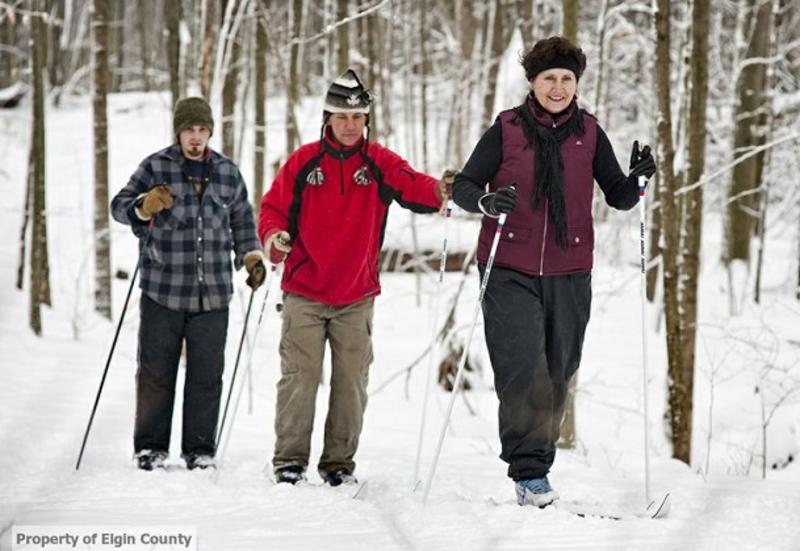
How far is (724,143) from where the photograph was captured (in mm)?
14930

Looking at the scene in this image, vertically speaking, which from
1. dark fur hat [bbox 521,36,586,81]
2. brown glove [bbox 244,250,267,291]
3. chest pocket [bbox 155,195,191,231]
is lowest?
brown glove [bbox 244,250,267,291]

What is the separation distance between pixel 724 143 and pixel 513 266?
12.3 meters

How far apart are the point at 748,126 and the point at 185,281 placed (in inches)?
463

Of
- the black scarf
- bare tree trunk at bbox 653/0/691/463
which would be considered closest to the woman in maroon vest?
the black scarf

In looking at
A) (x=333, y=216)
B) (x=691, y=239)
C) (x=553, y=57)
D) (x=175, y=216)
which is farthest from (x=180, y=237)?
(x=691, y=239)

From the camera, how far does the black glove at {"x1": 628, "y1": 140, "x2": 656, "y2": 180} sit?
3.84 metres

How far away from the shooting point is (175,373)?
15.0 feet

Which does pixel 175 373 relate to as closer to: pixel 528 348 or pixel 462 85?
pixel 528 348

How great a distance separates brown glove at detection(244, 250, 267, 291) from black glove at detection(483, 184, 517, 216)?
4.50 feet

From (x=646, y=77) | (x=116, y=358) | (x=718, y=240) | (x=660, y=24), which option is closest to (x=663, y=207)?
(x=660, y=24)

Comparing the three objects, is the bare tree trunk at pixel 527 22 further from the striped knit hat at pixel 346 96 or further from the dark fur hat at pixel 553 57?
the dark fur hat at pixel 553 57

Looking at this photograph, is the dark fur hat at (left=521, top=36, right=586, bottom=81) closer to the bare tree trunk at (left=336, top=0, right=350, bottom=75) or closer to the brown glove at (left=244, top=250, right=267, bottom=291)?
the brown glove at (left=244, top=250, right=267, bottom=291)

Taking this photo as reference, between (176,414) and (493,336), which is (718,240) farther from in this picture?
(493,336)

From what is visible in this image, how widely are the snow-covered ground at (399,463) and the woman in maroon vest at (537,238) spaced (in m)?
0.33
